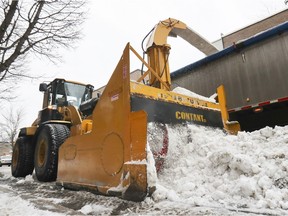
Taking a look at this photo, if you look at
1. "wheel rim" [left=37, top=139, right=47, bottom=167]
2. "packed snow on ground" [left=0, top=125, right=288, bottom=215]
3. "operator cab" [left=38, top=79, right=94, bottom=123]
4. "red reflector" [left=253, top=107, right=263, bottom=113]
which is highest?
"operator cab" [left=38, top=79, right=94, bottom=123]

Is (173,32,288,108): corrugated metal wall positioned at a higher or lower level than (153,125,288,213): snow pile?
higher

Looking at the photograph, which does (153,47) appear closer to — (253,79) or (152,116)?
(152,116)

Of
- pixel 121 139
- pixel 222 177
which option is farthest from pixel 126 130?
pixel 222 177

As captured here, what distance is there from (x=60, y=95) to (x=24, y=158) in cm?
183

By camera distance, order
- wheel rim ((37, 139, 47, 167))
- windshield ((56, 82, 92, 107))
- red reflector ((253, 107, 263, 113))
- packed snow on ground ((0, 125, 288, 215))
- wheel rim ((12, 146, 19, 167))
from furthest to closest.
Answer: wheel rim ((12, 146, 19, 167))
windshield ((56, 82, 92, 107))
red reflector ((253, 107, 263, 113))
wheel rim ((37, 139, 47, 167))
packed snow on ground ((0, 125, 288, 215))

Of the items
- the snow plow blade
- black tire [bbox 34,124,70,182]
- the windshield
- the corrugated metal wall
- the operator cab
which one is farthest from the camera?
the windshield

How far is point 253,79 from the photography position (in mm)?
6410

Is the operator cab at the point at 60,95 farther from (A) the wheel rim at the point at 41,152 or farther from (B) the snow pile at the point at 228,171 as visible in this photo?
(B) the snow pile at the point at 228,171

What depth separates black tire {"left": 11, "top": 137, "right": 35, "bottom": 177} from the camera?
22.3 ft

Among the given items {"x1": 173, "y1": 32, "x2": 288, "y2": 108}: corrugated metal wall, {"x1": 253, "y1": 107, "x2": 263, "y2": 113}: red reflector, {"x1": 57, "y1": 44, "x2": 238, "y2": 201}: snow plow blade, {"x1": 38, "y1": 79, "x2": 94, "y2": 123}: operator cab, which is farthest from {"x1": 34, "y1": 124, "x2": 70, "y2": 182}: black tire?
{"x1": 253, "y1": 107, "x2": 263, "y2": 113}: red reflector

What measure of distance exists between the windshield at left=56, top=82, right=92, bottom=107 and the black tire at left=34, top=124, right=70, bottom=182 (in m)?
1.24

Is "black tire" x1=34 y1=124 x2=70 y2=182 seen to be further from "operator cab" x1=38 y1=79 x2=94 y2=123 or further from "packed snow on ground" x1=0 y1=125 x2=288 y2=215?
"packed snow on ground" x1=0 y1=125 x2=288 y2=215

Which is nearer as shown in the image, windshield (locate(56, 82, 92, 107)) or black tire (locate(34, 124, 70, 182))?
black tire (locate(34, 124, 70, 182))

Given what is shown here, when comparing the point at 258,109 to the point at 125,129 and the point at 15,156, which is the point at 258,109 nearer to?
the point at 125,129
